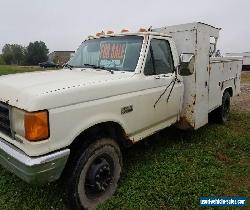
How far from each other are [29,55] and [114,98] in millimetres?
68332

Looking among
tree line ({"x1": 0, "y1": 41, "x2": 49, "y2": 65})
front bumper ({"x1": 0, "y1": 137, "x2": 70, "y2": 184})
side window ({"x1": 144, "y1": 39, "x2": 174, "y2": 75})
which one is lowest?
front bumper ({"x1": 0, "y1": 137, "x2": 70, "y2": 184})

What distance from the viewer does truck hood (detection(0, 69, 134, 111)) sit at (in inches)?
124

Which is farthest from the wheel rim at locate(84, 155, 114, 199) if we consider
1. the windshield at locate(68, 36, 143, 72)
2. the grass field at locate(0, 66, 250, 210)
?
the windshield at locate(68, 36, 143, 72)

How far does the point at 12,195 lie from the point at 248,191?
329cm

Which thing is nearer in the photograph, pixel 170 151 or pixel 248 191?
pixel 248 191

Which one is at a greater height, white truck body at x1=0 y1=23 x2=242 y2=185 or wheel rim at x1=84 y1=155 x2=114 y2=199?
white truck body at x1=0 y1=23 x2=242 y2=185

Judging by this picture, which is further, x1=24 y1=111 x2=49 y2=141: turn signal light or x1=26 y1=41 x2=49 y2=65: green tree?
x1=26 y1=41 x2=49 y2=65: green tree

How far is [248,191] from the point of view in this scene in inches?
170

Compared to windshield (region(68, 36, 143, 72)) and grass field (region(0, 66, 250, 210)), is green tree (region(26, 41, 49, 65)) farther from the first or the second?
grass field (region(0, 66, 250, 210))

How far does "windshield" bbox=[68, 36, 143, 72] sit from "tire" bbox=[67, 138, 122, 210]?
4.10 ft

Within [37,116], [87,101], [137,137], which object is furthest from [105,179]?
[37,116]

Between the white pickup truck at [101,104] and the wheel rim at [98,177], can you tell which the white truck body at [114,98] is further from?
the wheel rim at [98,177]

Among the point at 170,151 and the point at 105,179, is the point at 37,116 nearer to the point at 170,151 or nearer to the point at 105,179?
the point at 105,179

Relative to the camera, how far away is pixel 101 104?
12.4 feet
